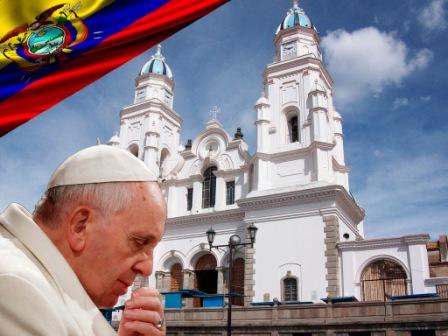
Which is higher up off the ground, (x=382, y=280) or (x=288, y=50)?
(x=288, y=50)

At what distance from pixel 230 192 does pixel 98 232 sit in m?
26.3

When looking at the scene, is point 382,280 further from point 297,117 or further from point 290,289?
point 297,117

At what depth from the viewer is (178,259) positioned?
1065 inches

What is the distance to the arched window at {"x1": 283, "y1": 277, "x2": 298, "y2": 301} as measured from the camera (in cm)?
2200

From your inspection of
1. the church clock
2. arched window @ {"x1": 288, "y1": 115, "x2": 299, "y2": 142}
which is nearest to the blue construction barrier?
arched window @ {"x1": 288, "y1": 115, "x2": 299, "y2": 142}

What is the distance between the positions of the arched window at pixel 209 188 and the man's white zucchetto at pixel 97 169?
2648 centimetres

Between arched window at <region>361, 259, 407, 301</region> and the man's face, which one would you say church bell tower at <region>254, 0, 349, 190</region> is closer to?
arched window at <region>361, 259, 407, 301</region>

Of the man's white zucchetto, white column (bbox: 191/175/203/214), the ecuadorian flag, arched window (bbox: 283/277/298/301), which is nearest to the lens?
the man's white zucchetto

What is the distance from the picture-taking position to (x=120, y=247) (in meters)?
1.23

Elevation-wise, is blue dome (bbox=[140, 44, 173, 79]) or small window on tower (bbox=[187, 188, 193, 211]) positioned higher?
blue dome (bbox=[140, 44, 173, 79])

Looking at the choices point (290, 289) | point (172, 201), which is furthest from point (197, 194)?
point (290, 289)

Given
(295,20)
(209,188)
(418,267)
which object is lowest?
(418,267)

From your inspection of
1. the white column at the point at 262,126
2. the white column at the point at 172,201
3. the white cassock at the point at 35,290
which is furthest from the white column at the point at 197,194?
the white cassock at the point at 35,290

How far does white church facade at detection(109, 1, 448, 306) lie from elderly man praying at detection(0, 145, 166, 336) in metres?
19.0
